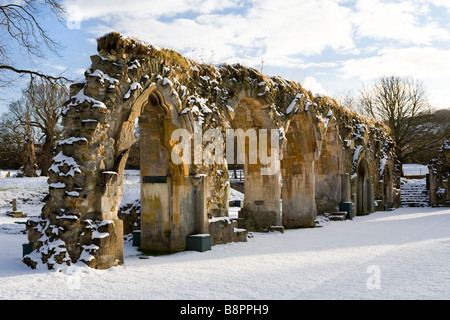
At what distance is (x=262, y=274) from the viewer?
6.23 m

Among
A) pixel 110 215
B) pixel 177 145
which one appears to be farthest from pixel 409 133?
pixel 110 215

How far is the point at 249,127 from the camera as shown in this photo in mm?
11750

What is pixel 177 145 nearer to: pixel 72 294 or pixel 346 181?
pixel 72 294

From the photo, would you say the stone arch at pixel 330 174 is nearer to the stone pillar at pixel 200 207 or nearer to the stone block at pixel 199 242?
the stone pillar at pixel 200 207

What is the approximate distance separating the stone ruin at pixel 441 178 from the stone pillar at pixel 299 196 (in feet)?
40.3

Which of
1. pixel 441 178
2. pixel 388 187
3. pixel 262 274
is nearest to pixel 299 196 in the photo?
pixel 262 274

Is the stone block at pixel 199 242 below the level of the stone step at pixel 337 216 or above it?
above

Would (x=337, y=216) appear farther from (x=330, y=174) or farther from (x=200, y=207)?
(x=200, y=207)

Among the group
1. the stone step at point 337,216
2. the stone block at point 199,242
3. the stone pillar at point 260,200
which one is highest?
the stone pillar at point 260,200

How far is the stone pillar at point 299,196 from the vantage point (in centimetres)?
1338

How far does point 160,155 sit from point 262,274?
358 centimetres

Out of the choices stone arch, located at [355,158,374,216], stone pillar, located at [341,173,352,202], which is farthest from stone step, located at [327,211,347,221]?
stone arch, located at [355,158,374,216]

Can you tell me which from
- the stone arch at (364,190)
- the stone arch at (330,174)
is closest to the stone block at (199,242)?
the stone arch at (330,174)

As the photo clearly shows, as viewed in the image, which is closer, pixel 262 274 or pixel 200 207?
pixel 262 274
